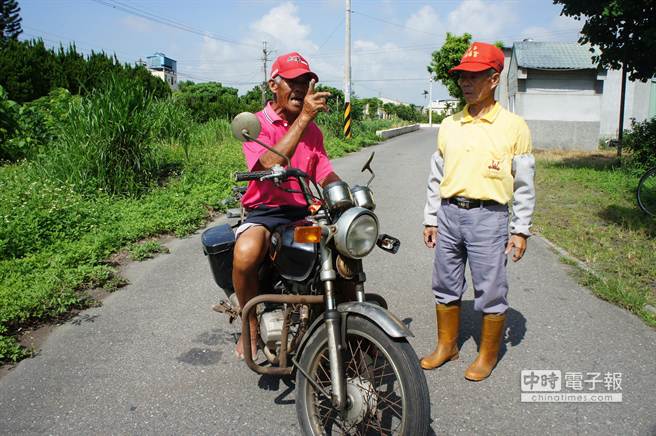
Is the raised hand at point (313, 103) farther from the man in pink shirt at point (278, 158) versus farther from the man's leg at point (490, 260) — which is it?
the man's leg at point (490, 260)

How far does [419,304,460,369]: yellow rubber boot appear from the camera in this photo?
3357 millimetres

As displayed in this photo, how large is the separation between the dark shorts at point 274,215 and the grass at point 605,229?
2.92 meters

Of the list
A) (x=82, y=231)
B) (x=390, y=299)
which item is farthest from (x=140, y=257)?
(x=390, y=299)

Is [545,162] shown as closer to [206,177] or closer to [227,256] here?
[206,177]

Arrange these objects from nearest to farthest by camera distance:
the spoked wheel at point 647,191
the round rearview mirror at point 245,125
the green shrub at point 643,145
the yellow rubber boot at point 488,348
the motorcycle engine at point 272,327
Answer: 1. the round rearview mirror at point 245,125
2. the motorcycle engine at point 272,327
3. the yellow rubber boot at point 488,348
4. the spoked wheel at point 647,191
5. the green shrub at point 643,145

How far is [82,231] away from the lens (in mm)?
6188

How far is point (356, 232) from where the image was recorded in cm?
230

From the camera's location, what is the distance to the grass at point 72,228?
14.0 ft

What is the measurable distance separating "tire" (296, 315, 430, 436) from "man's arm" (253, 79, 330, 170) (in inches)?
35.2

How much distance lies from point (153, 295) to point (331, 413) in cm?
265

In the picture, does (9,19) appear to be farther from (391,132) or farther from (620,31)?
(620,31)

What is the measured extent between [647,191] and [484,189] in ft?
18.9

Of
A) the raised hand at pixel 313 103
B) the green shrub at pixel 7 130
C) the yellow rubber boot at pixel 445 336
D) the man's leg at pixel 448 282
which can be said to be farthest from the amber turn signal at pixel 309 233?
the green shrub at pixel 7 130

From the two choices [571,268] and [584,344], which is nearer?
[584,344]
